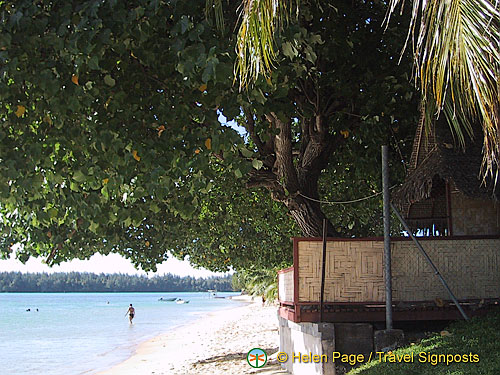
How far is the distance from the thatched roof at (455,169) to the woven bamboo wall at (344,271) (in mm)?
1102

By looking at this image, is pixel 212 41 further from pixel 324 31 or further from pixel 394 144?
pixel 394 144

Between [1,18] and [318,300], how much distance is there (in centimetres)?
544

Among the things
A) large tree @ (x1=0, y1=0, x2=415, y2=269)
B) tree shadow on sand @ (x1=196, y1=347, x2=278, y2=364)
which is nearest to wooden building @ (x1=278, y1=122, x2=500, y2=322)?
large tree @ (x1=0, y1=0, x2=415, y2=269)

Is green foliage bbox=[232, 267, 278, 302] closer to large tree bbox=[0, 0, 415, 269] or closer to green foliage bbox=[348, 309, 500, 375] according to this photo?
green foliage bbox=[348, 309, 500, 375]

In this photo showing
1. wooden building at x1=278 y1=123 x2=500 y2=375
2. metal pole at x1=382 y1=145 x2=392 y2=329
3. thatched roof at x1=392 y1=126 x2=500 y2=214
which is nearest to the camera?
thatched roof at x1=392 y1=126 x2=500 y2=214

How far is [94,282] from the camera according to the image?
6688 inches

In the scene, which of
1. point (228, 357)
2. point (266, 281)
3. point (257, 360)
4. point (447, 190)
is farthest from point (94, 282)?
point (447, 190)

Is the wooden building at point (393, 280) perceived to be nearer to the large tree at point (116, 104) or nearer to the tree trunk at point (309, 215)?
the tree trunk at point (309, 215)

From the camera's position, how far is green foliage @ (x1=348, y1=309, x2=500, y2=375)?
6.21m

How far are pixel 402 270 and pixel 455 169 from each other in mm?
1660

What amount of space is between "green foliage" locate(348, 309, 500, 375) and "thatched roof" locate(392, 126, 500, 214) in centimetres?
168

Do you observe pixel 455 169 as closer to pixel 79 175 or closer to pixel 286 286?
pixel 286 286

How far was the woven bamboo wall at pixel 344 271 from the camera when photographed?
8.44 m

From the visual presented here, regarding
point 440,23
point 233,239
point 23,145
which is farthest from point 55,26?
point 233,239
